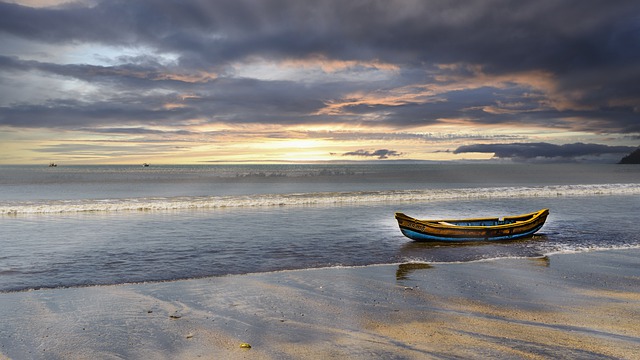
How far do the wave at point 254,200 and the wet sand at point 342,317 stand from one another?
2720 cm

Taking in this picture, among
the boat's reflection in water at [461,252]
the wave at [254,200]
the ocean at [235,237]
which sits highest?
the wave at [254,200]

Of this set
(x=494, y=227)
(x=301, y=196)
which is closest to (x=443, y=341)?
(x=494, y=227)

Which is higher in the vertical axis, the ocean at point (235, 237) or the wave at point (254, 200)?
the wave at point (254, 200)

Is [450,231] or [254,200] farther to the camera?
[254,200]

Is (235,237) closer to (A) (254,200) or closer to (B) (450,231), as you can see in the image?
(B) (450,231)

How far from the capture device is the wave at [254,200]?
3806 centimetres

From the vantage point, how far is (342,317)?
10141mm

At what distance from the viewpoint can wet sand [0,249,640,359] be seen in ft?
27.0

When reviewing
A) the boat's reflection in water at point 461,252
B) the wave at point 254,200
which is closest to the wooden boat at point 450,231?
the boat's reflection in water at point 461,252

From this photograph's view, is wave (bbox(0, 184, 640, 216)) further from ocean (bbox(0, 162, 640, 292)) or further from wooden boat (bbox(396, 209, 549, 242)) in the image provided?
wooden boat (bbox(396, 209, 549, 242))

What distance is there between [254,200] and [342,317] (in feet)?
111

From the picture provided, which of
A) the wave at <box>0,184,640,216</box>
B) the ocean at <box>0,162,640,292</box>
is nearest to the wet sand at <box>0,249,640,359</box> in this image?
the ocean at <box>0,162,640,292</box>

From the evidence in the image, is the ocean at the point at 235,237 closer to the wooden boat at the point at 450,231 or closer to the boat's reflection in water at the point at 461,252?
the boat's reflection in water at the point at 461,252

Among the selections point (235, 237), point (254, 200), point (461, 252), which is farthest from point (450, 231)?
point (254, 200)
